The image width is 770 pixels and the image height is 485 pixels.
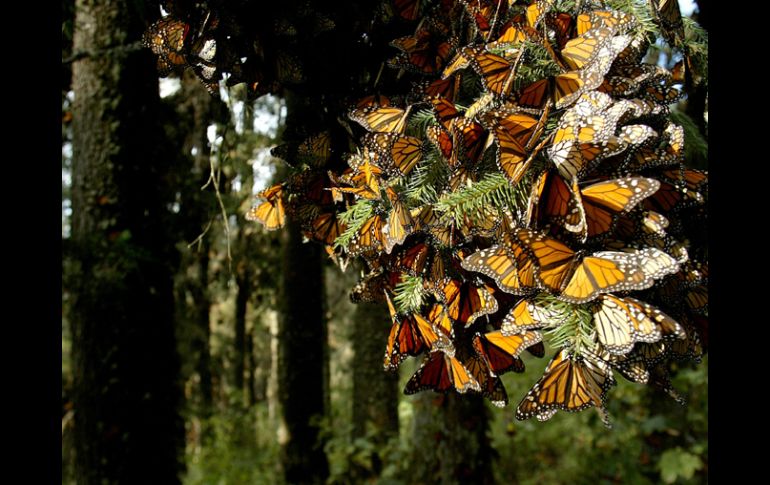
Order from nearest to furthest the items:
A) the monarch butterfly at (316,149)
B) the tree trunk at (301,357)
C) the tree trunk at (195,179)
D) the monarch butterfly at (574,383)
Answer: the monarch butterfly at (574,383)
the monarch butterfly at (316,149)
the tree trunk at (195,179)
the tree trunk at (301,357)

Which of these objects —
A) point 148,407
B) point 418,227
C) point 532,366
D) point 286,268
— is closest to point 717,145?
point 418,227

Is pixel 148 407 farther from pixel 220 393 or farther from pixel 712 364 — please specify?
pixel 220 393

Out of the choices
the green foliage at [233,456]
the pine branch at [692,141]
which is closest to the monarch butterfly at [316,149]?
the pine branch at [692,141]

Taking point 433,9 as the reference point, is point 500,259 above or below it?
below

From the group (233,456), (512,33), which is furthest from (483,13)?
(233,456)

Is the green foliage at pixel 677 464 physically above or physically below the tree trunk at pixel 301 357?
below

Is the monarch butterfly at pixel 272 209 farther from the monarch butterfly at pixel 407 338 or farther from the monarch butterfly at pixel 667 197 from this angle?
the monarch butterfly at pixel 667 197
